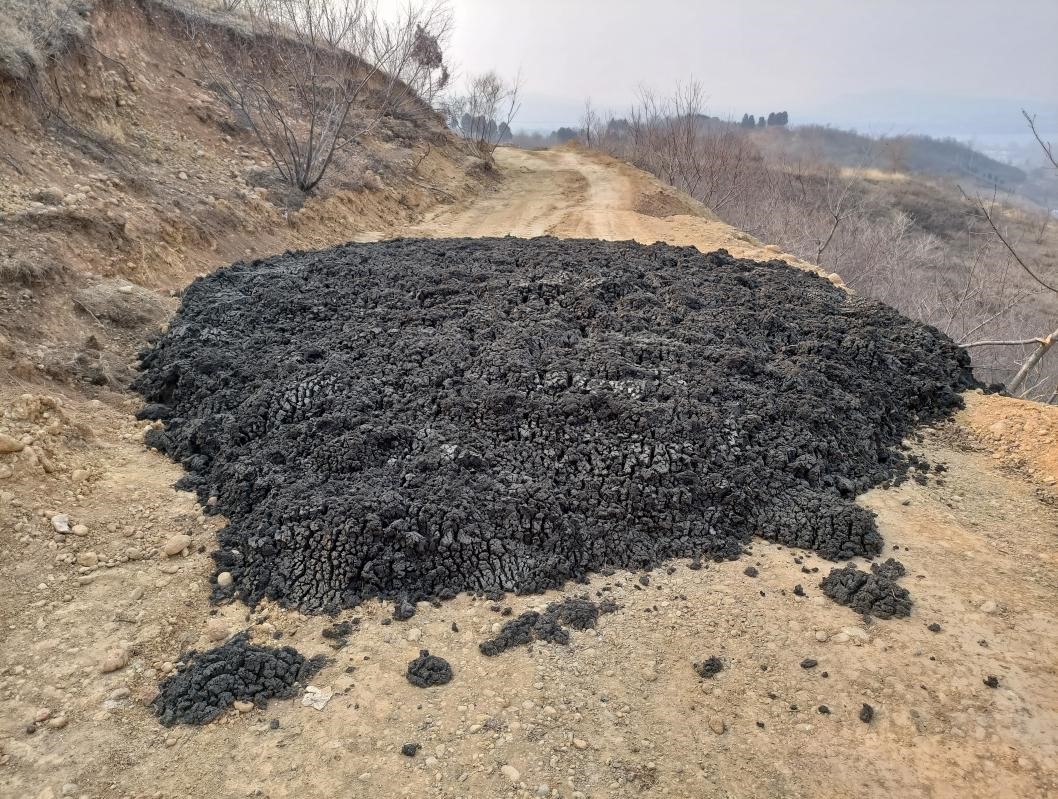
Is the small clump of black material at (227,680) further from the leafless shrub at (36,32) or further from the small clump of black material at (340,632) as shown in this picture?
the leafless shrub at (36,32)

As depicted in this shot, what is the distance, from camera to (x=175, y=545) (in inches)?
154

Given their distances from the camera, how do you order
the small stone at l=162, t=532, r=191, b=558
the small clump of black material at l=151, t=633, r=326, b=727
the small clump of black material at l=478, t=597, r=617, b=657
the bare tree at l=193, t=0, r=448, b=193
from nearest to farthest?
the small clump of black material at l=151, t=633, r=326, b=727
the small clump of black material at l=478, t=597, r=617, b=657
the small stone at l=162, t=532, r=191, b=558
the bare tree at l=193, t=0, r=448, b=193

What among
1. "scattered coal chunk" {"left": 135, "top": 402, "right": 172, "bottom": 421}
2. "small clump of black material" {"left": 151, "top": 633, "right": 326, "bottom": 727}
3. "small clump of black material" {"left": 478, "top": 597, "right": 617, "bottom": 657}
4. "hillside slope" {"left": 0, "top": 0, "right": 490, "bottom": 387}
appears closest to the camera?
"small clump of black material" {"left": 151, "top": 633, "right": 326, "bottom": 727}

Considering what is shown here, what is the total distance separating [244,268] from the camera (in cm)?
806

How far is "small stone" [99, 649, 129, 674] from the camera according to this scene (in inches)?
122

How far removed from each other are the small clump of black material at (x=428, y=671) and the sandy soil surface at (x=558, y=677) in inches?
2.1

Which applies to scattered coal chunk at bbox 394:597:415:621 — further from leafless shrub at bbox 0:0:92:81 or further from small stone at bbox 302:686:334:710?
leafless shrub at bbox 0:0:92:81

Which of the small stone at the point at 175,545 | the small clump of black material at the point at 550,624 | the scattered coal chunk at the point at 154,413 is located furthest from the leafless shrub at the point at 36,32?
the small clump of black material at the point at 550,624

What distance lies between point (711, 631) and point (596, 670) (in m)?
0.65

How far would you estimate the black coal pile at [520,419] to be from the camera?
12.5 ft

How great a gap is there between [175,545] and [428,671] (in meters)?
1.83

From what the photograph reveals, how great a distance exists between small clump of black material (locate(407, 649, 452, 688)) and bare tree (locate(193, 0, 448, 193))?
10649mm

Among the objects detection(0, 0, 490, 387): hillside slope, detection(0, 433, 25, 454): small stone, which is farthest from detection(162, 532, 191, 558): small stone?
detection(0, 0, 490, 387): hillside slope

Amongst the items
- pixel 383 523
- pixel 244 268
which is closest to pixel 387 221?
pixel 244 268
